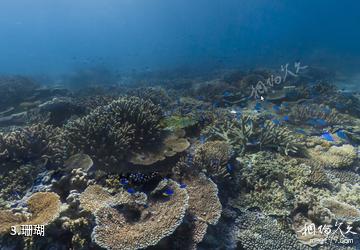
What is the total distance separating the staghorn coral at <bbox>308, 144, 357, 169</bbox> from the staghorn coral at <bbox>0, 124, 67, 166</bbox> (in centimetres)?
628

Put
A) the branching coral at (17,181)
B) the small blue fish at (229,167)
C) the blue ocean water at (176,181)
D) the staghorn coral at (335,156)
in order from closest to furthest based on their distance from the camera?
the blue ocean water at (176,181) < the branching coral at (17,181) < the small blue fish at (229,167) < the staghorn coral at (335,156)

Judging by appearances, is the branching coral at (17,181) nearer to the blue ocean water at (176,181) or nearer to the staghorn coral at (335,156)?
the blue ocean water at (176,181)

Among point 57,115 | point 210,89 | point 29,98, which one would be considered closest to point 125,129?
point 57,115

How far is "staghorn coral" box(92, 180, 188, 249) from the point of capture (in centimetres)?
356

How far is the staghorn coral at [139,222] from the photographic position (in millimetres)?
3557

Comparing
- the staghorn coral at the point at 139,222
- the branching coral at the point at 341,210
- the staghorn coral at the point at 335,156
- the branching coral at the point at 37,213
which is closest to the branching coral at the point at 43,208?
the branching coral at the point at 37,213

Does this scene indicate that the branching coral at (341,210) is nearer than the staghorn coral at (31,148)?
Yes

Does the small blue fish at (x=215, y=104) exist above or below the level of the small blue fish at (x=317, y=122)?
below

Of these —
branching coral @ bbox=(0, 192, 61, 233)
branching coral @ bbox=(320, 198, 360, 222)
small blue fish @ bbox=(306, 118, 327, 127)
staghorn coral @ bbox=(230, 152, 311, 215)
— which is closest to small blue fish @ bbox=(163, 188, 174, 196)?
staghorn coral @ bbox=(230, 152, 311, 215)

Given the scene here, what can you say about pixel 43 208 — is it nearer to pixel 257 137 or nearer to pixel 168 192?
pixel 168 192

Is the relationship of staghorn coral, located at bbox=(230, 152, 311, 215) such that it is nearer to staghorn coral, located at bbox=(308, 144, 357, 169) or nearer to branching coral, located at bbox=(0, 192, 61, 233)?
staghorn coral, located at bbox=(308, 144, 357, 169)

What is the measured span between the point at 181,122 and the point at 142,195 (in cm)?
321

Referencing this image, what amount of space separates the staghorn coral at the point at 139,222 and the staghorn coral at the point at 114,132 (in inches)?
60.5

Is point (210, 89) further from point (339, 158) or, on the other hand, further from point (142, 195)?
point (142, 195)
